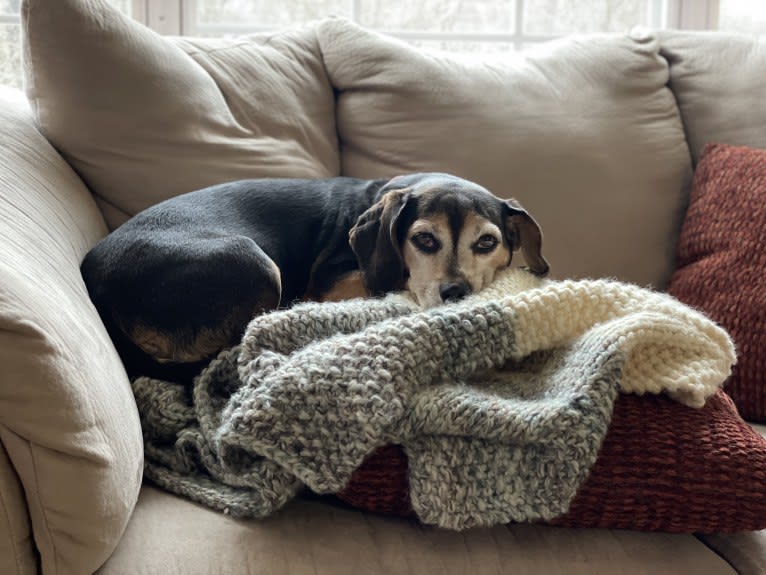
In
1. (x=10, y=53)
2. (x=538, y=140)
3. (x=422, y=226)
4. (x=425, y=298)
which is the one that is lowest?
(x=425, y=298)

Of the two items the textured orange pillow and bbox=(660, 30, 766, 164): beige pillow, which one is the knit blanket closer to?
the textured orange pillow

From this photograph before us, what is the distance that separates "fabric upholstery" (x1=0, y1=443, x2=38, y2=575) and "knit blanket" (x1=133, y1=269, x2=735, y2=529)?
0.26 meters

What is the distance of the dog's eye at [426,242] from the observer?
70.5 inches

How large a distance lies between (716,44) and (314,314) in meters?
1.55

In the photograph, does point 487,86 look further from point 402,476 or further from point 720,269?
point 402,476

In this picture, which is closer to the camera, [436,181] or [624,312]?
[624,312]

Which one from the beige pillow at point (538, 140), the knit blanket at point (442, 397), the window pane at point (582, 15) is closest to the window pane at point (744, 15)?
the window pane at point (582, 15)

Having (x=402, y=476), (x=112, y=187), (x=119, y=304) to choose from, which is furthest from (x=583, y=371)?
(x=112, y=187)

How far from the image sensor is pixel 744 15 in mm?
2945

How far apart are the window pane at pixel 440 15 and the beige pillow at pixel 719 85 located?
641 millimetres

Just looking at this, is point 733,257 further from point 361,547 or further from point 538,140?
point 361,547

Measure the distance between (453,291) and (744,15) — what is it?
187 cm

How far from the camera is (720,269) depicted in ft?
6.26

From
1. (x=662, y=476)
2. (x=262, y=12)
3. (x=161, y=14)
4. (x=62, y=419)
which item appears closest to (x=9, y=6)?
(x=161, y=14)
